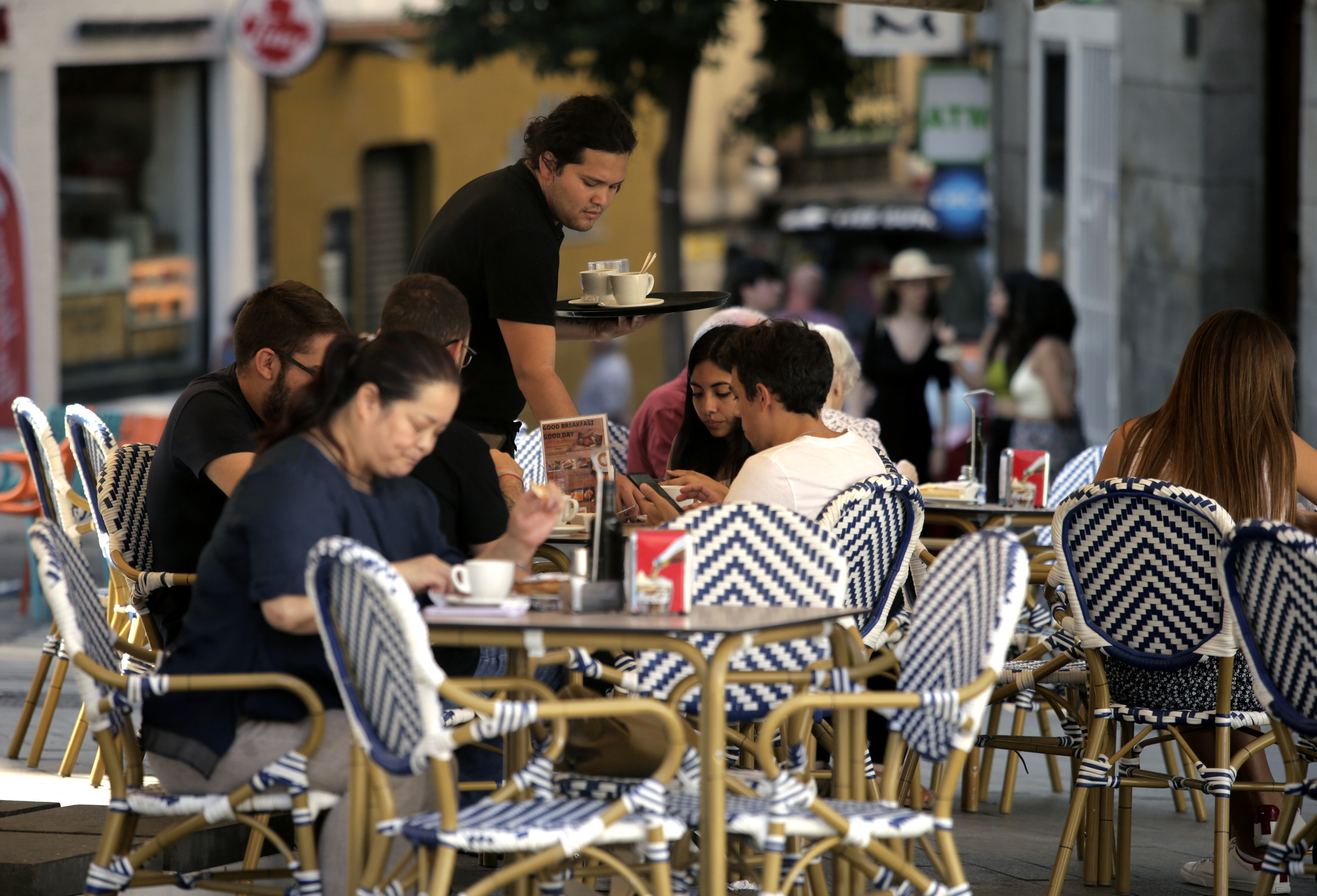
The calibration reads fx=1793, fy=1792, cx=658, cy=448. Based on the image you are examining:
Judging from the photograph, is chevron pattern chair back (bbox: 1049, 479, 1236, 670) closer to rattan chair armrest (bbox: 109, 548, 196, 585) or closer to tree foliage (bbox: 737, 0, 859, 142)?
rattan chair armrest (bbox: 109, 548, 196, 585)

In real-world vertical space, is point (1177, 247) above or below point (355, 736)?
above

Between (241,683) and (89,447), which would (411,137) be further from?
(241,683)

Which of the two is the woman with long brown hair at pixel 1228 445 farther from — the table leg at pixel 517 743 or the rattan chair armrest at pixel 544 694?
the rattan chair armrest at pixel 544 694

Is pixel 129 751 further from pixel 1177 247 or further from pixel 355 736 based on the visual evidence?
pixel 1177 247

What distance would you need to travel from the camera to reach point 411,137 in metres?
17.9

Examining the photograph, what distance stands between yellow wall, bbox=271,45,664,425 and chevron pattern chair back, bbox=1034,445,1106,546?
23.7 feet

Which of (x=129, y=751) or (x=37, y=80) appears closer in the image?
(x=129, y=751)

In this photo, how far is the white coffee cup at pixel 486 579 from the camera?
340 cm

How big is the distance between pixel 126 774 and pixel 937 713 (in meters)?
1.61

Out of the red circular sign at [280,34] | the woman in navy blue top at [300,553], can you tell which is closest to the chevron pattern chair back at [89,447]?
the woman in navy blue top at [300,553]

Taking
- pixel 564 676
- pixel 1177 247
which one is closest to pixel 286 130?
pixel 1177 247

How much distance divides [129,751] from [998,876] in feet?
7.56

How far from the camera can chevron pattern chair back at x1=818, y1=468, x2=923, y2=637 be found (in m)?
4.36

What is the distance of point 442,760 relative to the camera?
310cm
